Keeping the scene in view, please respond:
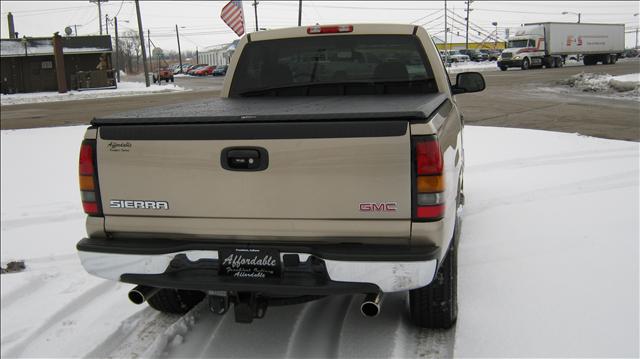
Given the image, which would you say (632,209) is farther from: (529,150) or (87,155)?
(87,155)

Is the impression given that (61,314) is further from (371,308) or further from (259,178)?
(371,308)

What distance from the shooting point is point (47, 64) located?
45.0m

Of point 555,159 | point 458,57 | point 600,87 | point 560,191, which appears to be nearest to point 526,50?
point 600,87

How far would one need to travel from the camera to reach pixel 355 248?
118 inches

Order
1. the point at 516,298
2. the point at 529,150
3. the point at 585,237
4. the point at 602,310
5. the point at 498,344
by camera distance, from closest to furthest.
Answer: the point at 498,344 < the point at 602,310 < the point at 516,298 < the point at 585,237 < the point at 529,150

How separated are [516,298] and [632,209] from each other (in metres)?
2.80

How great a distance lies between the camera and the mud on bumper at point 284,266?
115 inches

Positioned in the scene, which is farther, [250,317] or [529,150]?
[529,150]

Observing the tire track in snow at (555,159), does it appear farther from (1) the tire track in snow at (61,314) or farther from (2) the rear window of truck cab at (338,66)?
(1) the tire track in snow at (61,314)

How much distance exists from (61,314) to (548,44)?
50003mm

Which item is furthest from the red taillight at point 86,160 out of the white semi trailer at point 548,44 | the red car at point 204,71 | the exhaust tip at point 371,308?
the red car at point 204,71

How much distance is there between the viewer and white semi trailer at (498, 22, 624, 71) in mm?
47969

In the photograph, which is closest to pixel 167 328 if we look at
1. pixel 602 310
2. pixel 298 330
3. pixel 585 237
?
pixel 298 330

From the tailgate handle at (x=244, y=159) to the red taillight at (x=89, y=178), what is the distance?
31.7 inches
